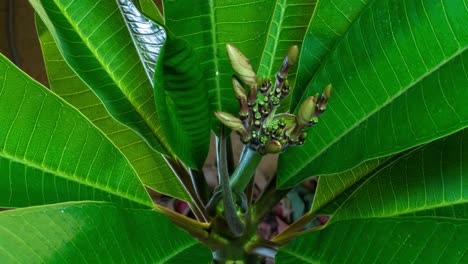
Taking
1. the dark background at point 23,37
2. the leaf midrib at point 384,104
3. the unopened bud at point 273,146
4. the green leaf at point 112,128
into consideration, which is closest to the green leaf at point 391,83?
the leaf midrib at point 384,104

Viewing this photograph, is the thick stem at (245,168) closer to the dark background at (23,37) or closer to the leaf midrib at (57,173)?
the leaf midrib at (57,173)

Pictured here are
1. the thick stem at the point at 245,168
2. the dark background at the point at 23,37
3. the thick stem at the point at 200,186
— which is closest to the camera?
the thick stem at the point at 245,168

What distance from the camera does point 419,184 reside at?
54cm

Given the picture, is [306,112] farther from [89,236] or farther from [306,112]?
[89,236]

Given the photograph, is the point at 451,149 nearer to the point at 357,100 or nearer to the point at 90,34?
the point at 357,100

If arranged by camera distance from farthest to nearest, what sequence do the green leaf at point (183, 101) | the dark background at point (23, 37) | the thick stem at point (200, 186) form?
the dark background at point (23, 37) → the thick stem at point (200, 186) → the green leaf at point (183, 101)

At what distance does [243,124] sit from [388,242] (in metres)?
0.15

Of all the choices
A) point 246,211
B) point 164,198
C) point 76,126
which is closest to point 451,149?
point 246,211

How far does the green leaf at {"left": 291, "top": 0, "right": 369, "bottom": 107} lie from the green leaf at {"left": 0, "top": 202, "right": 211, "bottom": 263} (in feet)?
0.64

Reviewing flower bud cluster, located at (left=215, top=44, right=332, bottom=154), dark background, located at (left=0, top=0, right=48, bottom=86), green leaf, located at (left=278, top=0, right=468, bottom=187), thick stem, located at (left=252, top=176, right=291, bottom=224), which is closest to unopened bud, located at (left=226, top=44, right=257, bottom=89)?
flower bud cluster, located at (left=215, top=44, right=332, bottom=154)

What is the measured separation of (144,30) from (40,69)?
0.94 m

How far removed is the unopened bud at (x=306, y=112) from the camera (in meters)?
0.41

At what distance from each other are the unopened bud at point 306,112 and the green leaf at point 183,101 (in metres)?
0.08

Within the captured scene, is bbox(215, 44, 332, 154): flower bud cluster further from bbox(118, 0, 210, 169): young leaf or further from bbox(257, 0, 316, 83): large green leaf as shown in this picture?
bbox(257, 0, 316, 83): large green leaf
